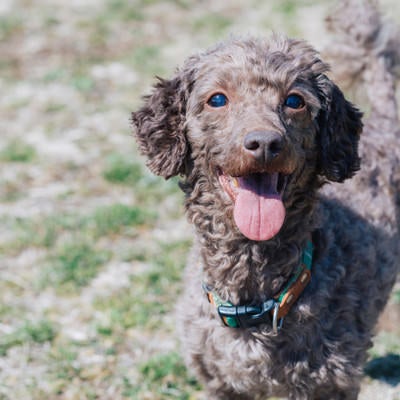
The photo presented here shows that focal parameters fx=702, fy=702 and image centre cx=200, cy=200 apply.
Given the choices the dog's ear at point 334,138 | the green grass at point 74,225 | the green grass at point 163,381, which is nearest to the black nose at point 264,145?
the dog's ear at point 334,138

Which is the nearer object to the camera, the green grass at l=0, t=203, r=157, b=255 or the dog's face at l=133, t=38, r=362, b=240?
the dog's face at l=133, t=38, r=362, b=240

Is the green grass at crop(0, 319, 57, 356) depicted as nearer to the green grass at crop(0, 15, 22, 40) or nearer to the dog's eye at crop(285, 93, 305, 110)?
the dog's eye at crop(285, 93, 305, 110)

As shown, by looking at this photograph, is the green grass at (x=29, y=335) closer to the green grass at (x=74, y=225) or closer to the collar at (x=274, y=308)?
the green grass at (x=74, y=225)

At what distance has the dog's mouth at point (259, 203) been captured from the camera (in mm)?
3188

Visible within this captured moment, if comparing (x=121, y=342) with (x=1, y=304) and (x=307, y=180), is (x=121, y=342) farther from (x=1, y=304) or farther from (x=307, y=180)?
(x=307, y=180)

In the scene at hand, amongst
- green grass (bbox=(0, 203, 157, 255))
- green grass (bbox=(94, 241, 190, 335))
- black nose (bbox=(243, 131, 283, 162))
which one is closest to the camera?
black nose (bbox=(243, 131, 283, 162))

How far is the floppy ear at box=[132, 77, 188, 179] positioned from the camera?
3.59 m

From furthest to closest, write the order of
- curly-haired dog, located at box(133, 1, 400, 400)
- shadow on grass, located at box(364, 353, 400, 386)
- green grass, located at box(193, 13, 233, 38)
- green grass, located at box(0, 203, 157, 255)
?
green grass, located at box(193, 13, 233, 38)
green grass, located at box(0, 203, 157, 255)
shadow on grass, located at box(364, 353, 400, 386)
curly-haired dog, located at box(133, 1, 400, 400)

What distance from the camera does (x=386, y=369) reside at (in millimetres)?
4676

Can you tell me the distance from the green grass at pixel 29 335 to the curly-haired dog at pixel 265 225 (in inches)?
60.1

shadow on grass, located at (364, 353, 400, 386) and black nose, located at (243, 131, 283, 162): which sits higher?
black nose, located at (243, 131, 283, 162)

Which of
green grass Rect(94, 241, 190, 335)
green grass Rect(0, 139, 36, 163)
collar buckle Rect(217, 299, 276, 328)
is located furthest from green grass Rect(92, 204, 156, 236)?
collar buckle Rect(217, 299, 276, 328)

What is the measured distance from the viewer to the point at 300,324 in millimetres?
3480

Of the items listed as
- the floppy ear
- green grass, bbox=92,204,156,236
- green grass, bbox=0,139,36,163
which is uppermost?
the floppy ear
